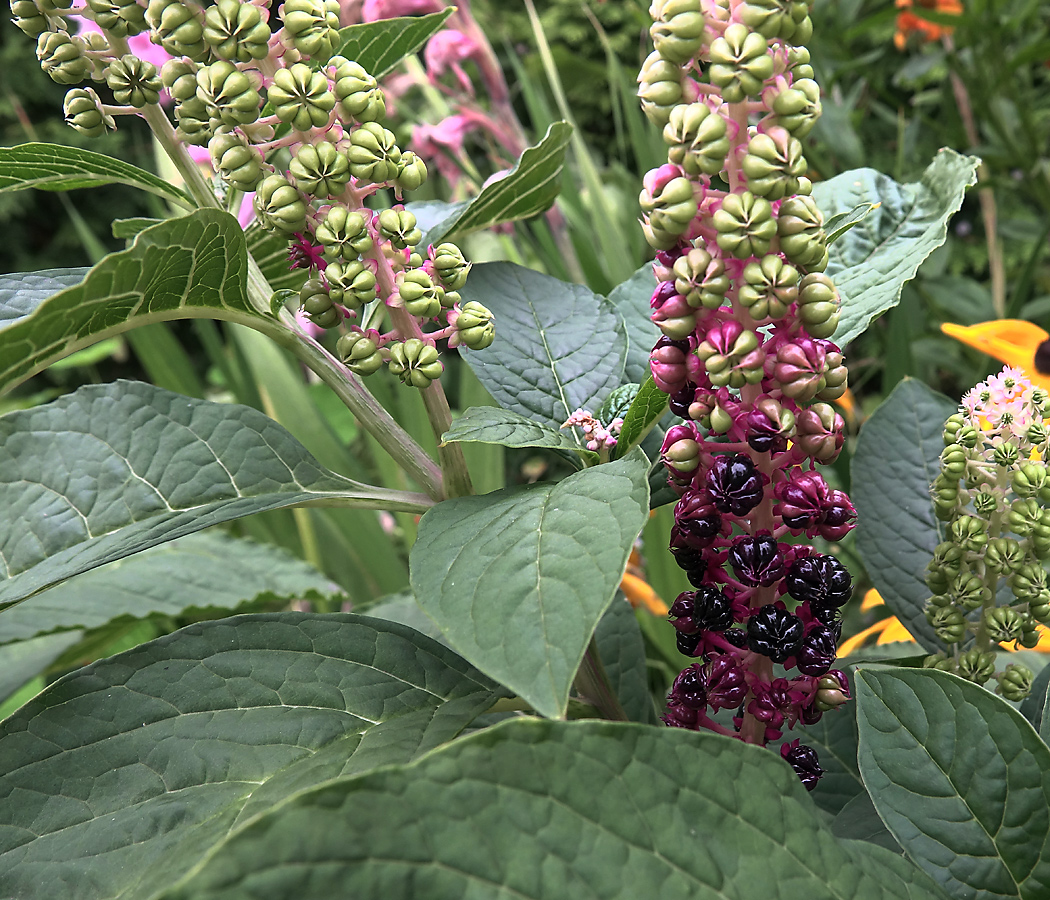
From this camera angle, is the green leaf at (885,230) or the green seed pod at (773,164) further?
the green leaf at (885,230)

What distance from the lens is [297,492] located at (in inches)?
15.5

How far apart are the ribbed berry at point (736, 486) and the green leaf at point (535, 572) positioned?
3 centimetres

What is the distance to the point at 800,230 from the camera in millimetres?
281

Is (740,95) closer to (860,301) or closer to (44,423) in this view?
(860,301)

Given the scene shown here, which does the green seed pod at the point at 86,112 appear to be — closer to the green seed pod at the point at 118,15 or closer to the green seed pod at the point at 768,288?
the green seed pod at the point at 118,15

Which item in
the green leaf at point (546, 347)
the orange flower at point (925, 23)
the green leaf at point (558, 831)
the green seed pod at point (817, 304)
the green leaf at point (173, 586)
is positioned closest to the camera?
the green leaf at point (558, 831)

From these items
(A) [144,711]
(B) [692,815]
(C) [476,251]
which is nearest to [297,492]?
(A) [144,711]

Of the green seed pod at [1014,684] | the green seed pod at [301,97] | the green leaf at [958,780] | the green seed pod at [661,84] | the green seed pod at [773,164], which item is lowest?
the green seed pod at [1014,684]

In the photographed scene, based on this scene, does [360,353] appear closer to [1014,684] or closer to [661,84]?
[661,84]

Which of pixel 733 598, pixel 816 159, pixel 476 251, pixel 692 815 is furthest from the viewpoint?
pixel 476 251

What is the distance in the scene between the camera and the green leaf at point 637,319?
465mm

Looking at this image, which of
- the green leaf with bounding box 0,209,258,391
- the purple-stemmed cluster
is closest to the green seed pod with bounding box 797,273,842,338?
the purple-stemmed cluster

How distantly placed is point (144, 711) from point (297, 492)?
112mm

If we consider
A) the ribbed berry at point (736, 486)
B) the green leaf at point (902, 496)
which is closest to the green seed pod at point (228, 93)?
the ribbed berry at point (736, 486)
